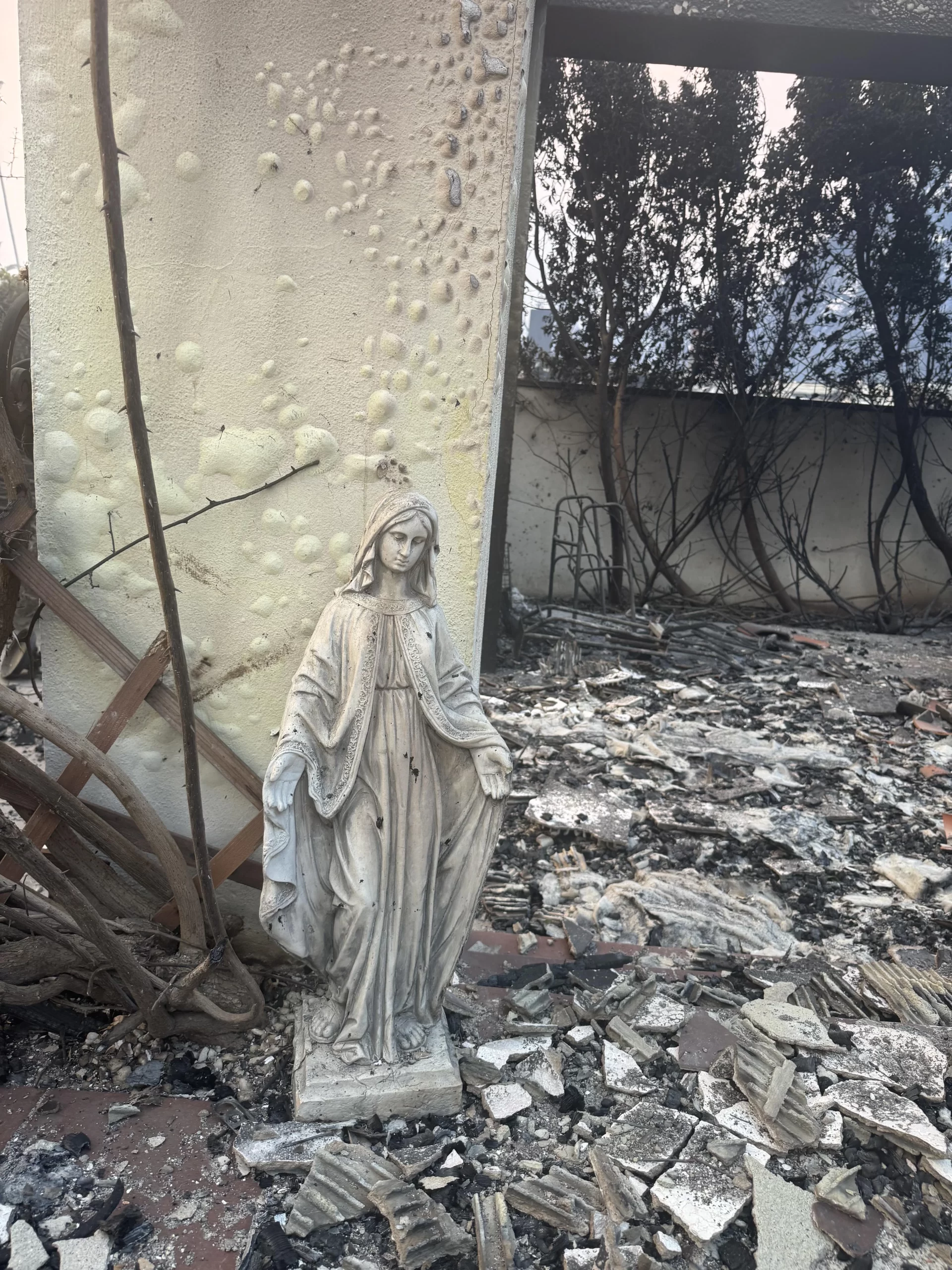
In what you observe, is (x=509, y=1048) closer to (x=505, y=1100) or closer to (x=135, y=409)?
(x=505, y=1100)

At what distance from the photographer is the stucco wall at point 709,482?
40.3ft

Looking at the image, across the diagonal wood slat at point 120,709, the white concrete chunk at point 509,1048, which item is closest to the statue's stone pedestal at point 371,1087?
the white concrete chunk at point 509,1048

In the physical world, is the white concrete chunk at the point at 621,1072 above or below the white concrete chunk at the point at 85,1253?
above

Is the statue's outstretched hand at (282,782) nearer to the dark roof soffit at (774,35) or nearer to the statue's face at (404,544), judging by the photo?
the statue's face at (404,544)

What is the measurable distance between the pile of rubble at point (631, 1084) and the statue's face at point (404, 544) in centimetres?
186

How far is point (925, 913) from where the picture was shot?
490 centimetres

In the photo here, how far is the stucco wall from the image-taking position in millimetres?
12281

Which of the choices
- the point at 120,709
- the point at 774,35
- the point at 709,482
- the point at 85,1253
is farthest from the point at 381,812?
the point at 709,482

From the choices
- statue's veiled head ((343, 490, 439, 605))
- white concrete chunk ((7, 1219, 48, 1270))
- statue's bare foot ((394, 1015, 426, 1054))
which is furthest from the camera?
statue's bare foot ((394, 1015, 426, 1054))

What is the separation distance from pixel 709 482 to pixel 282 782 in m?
10.9

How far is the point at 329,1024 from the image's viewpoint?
9.89 feet

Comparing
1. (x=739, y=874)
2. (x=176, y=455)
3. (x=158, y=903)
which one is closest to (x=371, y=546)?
(x=176, y=455)

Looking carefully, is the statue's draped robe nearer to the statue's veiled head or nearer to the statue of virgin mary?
the statue of virgin mary

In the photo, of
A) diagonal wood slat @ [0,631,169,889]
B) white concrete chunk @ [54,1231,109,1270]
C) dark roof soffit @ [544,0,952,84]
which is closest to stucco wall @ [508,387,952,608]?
dark roof soffit @ [544,0,952,84]
